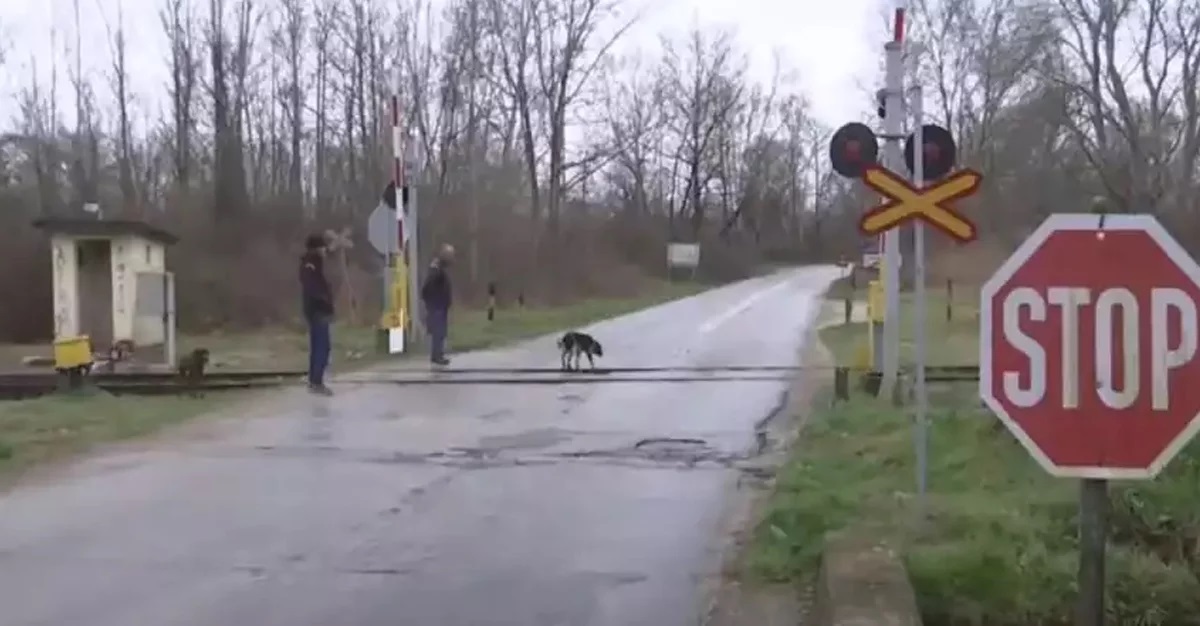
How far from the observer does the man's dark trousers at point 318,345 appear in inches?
661

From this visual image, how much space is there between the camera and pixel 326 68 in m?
51.8

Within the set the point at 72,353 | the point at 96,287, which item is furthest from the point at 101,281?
the point at 72,353

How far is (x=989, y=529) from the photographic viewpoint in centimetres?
684

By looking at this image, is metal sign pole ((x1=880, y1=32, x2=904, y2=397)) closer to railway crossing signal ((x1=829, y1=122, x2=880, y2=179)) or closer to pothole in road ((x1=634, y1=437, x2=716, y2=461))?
railway crossing signal ((x1=829, y1=122, x2=880, y2=179))

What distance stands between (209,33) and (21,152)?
696 centimetres

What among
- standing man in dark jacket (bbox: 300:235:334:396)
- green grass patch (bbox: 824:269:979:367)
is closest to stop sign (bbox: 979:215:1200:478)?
green grass patch (bbox: 824:269:979:367)

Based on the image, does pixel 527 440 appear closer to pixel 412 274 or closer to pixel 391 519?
pixel 391 519

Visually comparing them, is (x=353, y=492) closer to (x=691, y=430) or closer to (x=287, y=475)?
(x=287, y=475)

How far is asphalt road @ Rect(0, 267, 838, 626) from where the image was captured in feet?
22.3

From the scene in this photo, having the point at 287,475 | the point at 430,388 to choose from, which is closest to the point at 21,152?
the point at 430,388

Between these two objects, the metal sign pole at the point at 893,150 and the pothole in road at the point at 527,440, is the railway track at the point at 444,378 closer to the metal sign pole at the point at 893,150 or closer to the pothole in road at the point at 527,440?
the metal sign pole at the point at 893,150

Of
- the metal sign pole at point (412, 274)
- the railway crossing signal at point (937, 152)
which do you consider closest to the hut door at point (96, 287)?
the metal sign pole at point (412, 274)

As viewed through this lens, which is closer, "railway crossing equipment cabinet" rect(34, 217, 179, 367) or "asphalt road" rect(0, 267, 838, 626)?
"asphalt road" rect(0, 267, 838, 626)

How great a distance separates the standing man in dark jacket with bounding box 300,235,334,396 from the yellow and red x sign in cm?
900
